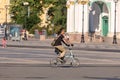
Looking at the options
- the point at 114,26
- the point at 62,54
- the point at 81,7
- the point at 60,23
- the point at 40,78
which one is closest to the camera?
the point at 40,78

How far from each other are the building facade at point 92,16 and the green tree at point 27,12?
60.8 ft

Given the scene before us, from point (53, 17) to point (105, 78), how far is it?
75.5m

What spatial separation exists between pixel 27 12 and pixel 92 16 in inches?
831

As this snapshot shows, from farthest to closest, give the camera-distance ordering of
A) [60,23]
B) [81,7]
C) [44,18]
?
[44,18]
[60,23]
[81,7]

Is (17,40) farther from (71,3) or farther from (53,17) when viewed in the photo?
(53,17)

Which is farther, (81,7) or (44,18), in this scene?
(44,18)

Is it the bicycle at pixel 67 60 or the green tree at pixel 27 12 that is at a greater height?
Result: the green tree at pixel 27 12

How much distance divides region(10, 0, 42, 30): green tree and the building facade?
18520 millimetres

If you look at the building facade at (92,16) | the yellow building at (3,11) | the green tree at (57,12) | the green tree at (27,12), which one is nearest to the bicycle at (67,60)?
the building facade at (92,16)

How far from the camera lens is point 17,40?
264 feet

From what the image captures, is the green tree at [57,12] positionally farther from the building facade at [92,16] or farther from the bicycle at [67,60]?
the bicycle at [67,60]

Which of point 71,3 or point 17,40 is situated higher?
point 71,3

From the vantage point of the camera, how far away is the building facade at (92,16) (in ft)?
253

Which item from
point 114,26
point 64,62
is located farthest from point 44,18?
point 64,62
